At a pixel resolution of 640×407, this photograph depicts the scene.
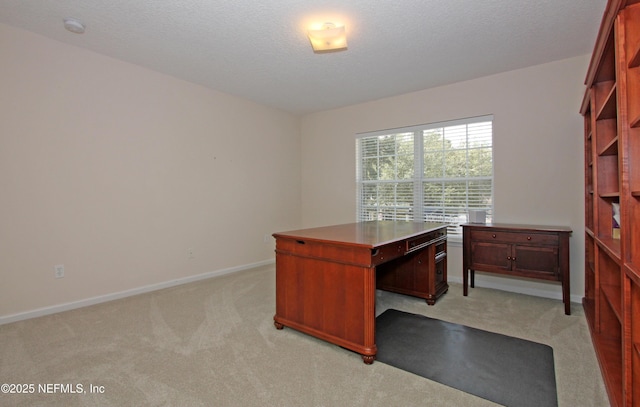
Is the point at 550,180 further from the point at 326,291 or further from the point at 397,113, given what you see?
the point at 326,291

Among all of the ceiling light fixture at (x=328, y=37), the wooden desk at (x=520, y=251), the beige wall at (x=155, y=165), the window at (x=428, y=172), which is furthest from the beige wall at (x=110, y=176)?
the wooden desk at (x=520, y=251)

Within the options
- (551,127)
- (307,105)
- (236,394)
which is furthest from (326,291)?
(307,105)

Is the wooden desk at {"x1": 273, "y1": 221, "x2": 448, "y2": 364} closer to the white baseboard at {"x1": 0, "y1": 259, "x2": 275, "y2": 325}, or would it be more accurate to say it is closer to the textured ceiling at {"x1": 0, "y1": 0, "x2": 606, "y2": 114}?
the textured ceiling at {"x1": 0, "y1": 0, "x2": 606, "y2": 114}

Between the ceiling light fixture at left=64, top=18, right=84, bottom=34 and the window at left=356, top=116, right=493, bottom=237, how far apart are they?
351 centimetres

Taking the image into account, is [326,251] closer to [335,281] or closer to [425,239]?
[335,281]

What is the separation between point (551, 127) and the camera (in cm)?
334

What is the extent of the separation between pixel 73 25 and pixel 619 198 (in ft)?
13.3

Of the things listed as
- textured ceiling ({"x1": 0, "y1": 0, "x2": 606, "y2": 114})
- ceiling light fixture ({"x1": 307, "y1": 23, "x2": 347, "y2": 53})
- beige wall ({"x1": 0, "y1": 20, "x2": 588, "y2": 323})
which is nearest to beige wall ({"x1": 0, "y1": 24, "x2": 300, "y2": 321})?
beige wall ({"x1": 0, "y1": 20, "x2": 588, "y2": 323})

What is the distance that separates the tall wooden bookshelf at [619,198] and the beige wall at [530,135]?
40.9 inches

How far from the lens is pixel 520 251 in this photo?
121 inches

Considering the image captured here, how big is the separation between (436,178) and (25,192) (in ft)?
14.4

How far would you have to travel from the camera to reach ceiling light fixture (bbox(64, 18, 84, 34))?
2.56 metres

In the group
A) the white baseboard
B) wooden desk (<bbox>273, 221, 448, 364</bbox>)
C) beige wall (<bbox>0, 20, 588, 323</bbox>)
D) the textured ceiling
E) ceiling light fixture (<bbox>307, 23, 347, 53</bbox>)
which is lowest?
the white baseboard

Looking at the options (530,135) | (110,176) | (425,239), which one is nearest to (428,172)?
(530,135)
